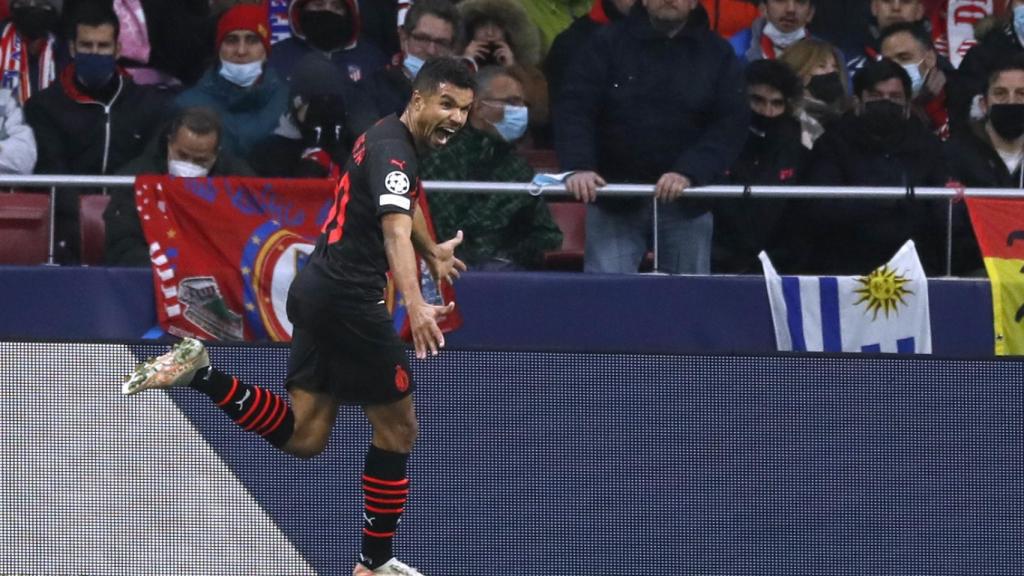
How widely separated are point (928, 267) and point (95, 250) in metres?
4.10

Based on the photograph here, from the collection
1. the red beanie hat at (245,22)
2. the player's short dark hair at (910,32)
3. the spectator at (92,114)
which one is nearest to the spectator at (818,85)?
the player's short dark hair at (910,32)

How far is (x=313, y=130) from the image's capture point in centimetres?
1069

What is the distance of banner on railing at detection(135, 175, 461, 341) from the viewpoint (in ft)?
32.5

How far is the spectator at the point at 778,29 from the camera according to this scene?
11.8 metres

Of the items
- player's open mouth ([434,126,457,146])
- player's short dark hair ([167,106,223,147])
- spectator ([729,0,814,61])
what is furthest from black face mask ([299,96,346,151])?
player's open mouth ([434,126,457,146])

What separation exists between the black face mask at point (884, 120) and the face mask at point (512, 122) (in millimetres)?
1730

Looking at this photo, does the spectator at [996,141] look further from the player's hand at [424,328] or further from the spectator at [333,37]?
the player's hand at [424,328]

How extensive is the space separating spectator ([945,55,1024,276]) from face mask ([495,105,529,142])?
7.09ft

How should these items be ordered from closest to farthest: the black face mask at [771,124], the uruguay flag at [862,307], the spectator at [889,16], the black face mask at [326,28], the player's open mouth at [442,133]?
1. the player's open mouth at [442,133]
2. the uruguay flag at [862,307]
3. the black face mask at [771,124]
4. the black face mask at [326,28]
5. the spectator at [889,16]

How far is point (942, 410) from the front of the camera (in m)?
8.80

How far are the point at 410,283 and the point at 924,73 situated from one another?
4.94 metres

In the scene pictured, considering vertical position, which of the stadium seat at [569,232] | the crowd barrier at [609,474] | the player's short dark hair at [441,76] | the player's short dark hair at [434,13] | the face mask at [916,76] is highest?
the player's short dark hair at [441,76]

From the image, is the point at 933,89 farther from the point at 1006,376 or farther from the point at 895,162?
the point at 1006,376

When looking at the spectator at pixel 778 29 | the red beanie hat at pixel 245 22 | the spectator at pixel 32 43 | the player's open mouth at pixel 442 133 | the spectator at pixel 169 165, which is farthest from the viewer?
the spectator at pixel 778 29
